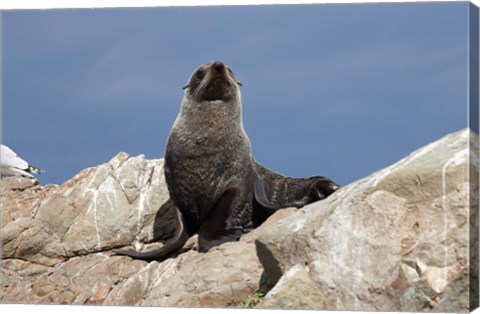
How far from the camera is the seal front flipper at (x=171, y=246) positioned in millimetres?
11039

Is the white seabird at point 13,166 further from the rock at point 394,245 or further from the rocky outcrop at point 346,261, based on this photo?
the rock at point 394,245

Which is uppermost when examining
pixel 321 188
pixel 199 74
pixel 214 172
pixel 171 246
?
pixel 199 74

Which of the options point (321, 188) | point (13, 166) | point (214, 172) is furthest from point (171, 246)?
point (13, 166)

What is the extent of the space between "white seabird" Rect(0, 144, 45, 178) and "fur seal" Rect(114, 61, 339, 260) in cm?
187

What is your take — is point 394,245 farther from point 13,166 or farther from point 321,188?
point 13,166

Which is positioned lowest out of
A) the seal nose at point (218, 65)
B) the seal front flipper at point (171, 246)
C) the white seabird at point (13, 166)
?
the seal front flipper at point (171, 246)

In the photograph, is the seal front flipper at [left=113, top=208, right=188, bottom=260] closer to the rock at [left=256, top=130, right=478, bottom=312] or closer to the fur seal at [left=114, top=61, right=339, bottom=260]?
the fur seal at [left=114, top=61, right=339, bottom=260]

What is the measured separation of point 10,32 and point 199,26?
235cm

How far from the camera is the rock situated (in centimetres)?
786

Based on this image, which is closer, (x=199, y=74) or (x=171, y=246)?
(x=171, y=246)

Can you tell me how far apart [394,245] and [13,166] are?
254 inches

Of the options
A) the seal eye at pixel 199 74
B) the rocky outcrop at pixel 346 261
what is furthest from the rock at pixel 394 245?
the seal eye at pixel 199 74

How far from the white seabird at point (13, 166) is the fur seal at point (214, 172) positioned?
187cm

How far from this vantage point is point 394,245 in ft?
26.5
